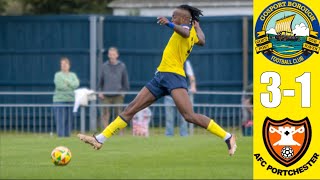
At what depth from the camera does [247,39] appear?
29.3 m

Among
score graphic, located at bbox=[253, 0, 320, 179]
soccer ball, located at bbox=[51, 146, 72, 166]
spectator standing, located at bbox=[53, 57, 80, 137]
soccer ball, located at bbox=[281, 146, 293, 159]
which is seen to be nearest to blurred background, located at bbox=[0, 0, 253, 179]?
spectator standing, located at bbox=[53, 57, 80, 137]

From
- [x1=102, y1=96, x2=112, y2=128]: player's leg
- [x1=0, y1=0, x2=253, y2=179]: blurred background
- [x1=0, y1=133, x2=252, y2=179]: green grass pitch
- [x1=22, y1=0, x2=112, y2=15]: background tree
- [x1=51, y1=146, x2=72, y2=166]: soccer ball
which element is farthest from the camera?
[x1=22, y1=0, x2=112, y2=15]: background tree

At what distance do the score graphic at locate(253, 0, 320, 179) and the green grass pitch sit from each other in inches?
93.7

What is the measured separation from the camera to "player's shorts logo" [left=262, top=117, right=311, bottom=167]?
35.3 ft

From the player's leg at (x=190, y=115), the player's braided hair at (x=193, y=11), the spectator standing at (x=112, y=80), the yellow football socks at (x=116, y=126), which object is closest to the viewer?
the player's leg at (x=190, y=115)

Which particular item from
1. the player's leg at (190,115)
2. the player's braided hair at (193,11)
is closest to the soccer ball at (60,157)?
the player's leg at (190,115)

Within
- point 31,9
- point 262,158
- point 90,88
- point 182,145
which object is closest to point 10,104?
point 90,88

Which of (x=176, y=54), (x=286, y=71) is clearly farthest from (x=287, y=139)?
(x=176, y=54)

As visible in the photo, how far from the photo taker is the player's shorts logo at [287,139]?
10.8 meters

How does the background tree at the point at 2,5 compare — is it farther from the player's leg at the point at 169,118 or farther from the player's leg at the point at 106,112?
the player's leg at the point at 169,118

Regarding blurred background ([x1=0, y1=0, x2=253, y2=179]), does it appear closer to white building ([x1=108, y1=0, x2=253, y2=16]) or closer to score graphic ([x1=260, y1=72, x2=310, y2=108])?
white building ([x1=108, y1=0, x2=253, y2=16])

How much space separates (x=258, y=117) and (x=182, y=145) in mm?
8352

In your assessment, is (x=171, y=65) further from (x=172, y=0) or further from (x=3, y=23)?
(x=172, y=0)

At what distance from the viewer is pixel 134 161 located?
50.6 ft
